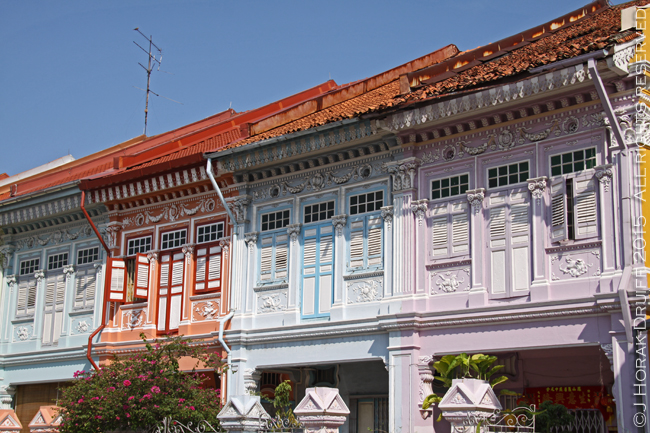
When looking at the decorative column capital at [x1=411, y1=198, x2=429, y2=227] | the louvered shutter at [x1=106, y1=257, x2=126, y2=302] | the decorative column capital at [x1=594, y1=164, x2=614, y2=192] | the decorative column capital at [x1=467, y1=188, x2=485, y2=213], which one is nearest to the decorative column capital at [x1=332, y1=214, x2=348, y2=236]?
the decorative column capital at [x1=411, y1=198, x2=429, y2=227]

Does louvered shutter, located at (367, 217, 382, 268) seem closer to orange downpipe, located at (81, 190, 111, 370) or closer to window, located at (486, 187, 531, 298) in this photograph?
window, located at (486, 187, 531, 298)

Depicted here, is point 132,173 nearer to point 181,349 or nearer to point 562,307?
point 181,349

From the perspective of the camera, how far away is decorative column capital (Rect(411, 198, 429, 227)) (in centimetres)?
1525

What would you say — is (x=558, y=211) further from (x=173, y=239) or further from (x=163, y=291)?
(x=163, y=291)

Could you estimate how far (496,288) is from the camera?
1413 centimetres

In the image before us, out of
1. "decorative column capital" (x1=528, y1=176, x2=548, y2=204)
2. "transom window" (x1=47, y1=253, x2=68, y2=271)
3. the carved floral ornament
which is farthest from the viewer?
"transom window" (x1=47, y1=253, x2=68, y2=271)

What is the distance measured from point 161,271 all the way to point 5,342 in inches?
231

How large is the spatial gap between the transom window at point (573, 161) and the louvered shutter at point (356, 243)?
159 inches

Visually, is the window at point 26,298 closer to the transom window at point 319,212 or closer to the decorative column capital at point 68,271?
the decorative column capital at point 68,271

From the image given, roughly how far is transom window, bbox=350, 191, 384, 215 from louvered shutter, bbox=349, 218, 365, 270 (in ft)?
0.72

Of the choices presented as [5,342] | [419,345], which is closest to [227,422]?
[419,345]

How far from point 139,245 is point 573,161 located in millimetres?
10877

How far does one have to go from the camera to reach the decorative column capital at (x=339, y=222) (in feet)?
54.0

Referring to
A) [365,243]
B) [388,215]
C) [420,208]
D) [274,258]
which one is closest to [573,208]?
[420,208]
